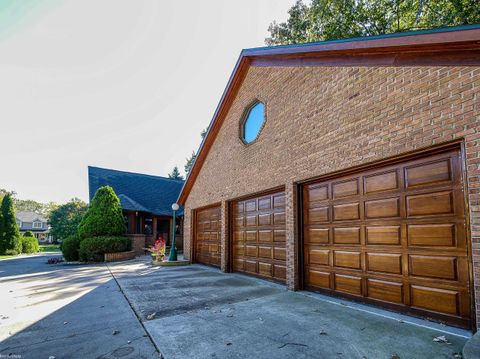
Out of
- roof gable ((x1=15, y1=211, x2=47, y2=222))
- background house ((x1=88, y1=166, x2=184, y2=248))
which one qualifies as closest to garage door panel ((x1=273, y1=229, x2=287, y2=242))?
background house ((x1=88, y1=166, x2=184, y2=248))

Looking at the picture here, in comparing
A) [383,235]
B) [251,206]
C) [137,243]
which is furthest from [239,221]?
[137,243]

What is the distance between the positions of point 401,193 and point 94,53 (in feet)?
33.8

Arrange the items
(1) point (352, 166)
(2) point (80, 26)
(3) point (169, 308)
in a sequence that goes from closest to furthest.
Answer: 1. (3) point (169, 308)
2. (1) point (352, 166)
3. (2) point (80, 26)

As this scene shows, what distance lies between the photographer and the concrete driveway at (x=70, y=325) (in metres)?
3.03

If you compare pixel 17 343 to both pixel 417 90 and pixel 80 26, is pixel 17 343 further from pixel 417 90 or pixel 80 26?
pixel 80 26

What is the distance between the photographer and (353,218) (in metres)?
5.09

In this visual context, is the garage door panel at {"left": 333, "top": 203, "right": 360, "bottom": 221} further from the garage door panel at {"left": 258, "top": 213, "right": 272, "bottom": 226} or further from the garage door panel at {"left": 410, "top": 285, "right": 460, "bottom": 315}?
the garage door panel at {"left": 258, "top": 213, "right": 272, "bottom": 226}

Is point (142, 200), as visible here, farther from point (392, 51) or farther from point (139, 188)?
point (392, 51)

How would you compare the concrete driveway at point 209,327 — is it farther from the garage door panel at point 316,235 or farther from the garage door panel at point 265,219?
the garage door panel at point 265,219

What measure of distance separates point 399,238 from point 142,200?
19.9 metres

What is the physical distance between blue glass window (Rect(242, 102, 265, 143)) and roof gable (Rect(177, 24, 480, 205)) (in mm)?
1395

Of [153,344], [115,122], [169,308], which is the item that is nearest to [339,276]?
[169,308]

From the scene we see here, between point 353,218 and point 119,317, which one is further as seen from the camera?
point 353,218

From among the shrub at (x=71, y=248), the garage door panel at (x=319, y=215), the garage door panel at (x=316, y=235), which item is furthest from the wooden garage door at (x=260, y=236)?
the shrub at (x=71, y=248)
